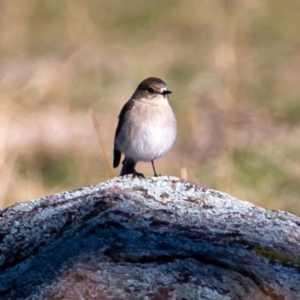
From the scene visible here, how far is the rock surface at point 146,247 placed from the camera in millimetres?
3076

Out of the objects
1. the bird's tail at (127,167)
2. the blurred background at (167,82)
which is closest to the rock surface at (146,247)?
the blurred background at (167,82)

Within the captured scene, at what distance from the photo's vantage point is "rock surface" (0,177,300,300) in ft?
10.1

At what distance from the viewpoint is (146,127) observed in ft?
20.5

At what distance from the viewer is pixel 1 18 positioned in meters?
14.3

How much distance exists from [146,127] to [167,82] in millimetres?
5478

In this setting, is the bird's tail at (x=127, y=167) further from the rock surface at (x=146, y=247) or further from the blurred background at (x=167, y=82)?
the rock surface at (x=146, y=247)

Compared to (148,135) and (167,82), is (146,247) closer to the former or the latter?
(148,135)

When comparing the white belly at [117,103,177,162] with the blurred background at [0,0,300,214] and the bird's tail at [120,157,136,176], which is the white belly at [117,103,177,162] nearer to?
the bird's tail at [120,157,136,176]

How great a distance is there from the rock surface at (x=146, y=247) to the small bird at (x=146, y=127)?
220 cm

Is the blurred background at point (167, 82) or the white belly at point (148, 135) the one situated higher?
the blurred background at point (167, 82)

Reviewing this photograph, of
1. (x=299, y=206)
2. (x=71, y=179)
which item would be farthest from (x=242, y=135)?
(x=299, y=206)

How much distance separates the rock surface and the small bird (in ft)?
7.22

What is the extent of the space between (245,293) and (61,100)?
25.5 ft

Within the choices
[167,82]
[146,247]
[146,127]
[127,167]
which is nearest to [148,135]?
[146,127]
